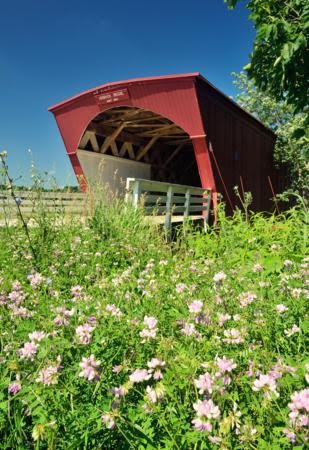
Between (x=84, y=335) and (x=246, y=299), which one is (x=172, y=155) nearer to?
(x=246, y=299)

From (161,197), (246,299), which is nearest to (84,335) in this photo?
(246,299)

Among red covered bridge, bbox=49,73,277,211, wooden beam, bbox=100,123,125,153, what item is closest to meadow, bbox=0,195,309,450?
red covered bridge, bbox=49,73,277,211

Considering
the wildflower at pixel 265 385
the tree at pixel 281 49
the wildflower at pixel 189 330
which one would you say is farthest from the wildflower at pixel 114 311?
the tree at pixel 281 49

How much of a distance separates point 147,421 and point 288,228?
4.02 meters

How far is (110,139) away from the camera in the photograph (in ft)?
41.6

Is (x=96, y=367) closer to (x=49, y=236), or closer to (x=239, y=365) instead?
(x=239, y=365)

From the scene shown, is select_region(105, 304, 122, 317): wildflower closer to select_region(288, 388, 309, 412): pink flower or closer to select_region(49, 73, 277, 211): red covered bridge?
select_region(288, 388, 309, 412): pink flower

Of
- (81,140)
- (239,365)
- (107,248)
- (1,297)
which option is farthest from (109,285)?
(81,140)

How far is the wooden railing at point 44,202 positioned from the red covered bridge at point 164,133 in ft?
1.67

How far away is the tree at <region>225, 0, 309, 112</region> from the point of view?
17.6 feet

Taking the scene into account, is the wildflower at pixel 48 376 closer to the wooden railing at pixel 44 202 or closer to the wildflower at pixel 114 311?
the wildflower at pixel 114 311

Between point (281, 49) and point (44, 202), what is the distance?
399cm

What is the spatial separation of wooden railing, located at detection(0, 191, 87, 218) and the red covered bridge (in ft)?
1.67

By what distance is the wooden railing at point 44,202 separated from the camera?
16.4 feet
